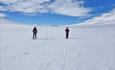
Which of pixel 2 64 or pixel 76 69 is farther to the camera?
pixel 2 64

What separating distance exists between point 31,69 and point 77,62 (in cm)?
229

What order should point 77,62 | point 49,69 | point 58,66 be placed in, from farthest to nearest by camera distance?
point 77,62 < point 58,66 < point 49,69

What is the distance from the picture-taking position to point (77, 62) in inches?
333

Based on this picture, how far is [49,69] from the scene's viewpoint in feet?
23.5

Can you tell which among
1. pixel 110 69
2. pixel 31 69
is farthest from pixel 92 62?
pixel 31 69

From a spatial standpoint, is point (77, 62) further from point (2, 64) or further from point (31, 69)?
point (2, 64)

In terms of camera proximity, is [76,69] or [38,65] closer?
[76,69]

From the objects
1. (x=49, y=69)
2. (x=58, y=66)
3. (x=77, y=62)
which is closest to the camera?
(x=49, y=69)

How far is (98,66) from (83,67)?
70 cm

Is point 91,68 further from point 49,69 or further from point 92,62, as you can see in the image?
point 49,69

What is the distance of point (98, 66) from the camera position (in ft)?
25.6

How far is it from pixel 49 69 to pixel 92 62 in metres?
2.37

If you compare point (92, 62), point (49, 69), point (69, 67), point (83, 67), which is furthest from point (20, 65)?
point (92, 62)

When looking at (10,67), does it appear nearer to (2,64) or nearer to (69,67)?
(2,64)
